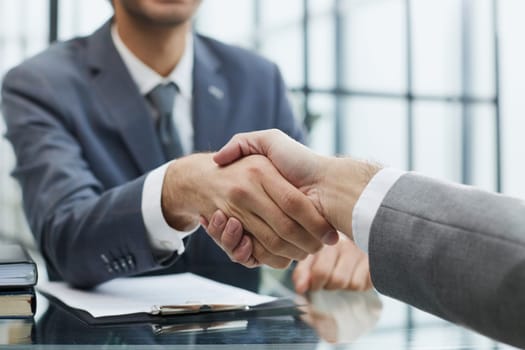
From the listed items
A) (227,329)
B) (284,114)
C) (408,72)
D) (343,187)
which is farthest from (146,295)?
(408,72)

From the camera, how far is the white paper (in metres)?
1.09

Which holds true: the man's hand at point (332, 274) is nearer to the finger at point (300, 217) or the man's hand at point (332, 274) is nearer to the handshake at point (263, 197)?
the handshake at point (263, 197)

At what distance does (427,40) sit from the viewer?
547cm

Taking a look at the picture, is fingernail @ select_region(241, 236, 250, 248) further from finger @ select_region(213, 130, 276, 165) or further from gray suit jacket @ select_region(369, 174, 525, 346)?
gray suit jacket @ select_region(369, 174, 525, 346)

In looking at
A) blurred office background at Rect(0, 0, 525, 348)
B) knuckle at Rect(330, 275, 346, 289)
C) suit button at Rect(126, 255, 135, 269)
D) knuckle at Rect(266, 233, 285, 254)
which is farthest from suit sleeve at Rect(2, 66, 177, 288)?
blurred office background at Rect(0, 0, 525, 348)

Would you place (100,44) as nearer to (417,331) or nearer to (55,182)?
(55,182)

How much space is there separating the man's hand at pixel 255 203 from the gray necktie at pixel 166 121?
1.93ft

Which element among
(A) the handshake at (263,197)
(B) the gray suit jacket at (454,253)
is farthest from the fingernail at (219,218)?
(B) the gray suit jacket at (454,253)

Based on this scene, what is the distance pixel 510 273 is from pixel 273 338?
0.31 meters

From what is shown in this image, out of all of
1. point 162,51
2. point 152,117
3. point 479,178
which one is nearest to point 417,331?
point 152,117

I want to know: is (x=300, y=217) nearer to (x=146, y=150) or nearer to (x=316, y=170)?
(x=316, y=170)

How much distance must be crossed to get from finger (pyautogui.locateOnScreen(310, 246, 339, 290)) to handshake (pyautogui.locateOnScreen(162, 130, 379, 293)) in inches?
1.6

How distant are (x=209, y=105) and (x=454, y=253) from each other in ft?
4.10

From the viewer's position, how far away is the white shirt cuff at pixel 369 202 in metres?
0.89
